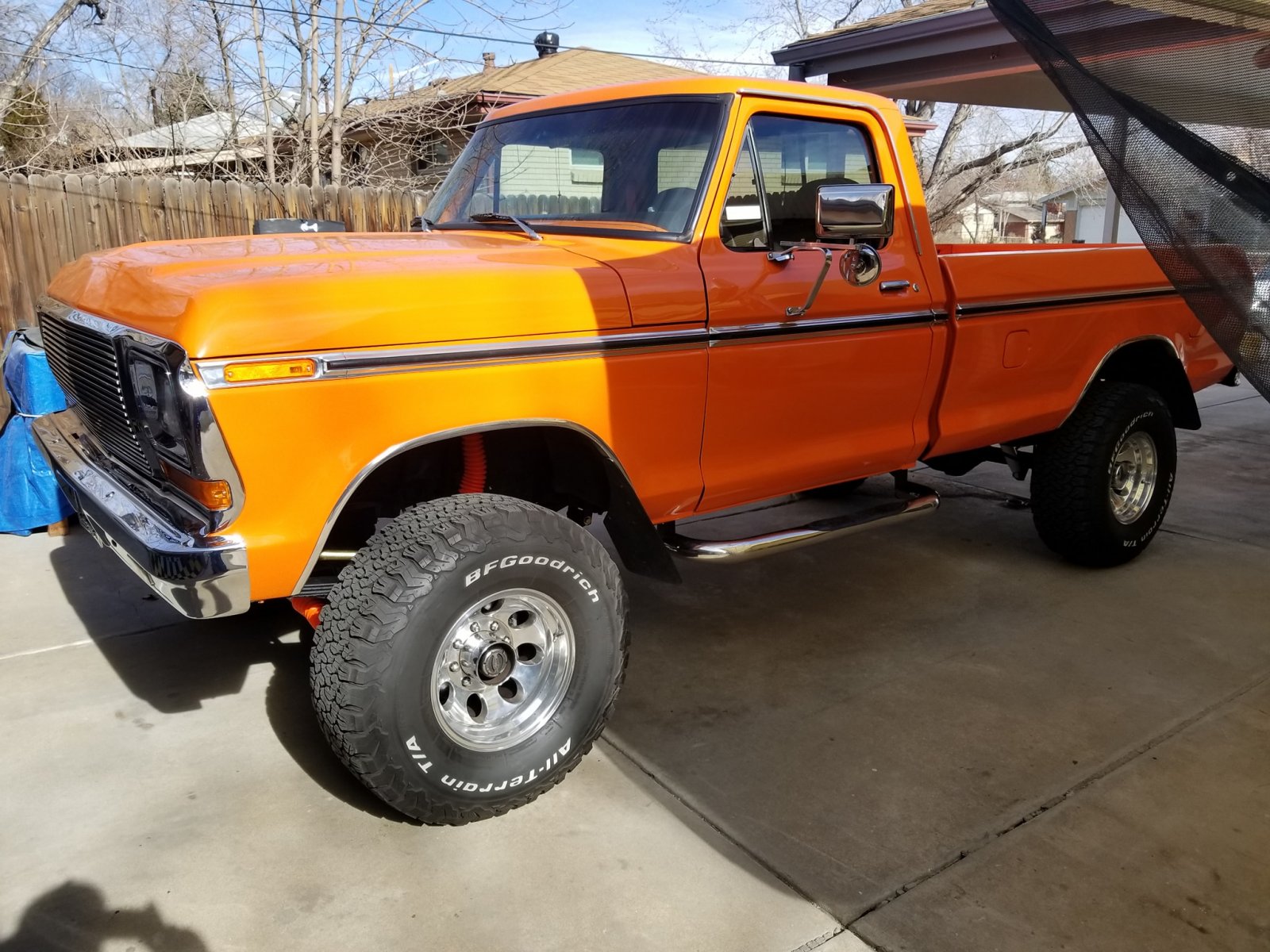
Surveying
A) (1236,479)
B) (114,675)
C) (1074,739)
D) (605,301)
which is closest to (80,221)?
(114,675)

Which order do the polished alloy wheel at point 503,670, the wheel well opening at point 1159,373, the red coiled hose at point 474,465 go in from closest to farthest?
the polished alloy wheel at point 503,670 → the red coiled hose at point 474,465 → the wheel well opening at point 1159,373

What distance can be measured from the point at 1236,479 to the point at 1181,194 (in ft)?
19.0

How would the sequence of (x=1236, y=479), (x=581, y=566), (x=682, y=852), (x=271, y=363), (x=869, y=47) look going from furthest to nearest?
1. (x=869, y=47)
2. (x=1236, y=479)
3. (x=581, y=566)
4. (x=682, y=852)
5. (x=271, y=363)

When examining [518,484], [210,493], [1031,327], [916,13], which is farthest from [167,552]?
[916,13]

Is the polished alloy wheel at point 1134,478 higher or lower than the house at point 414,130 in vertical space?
lower

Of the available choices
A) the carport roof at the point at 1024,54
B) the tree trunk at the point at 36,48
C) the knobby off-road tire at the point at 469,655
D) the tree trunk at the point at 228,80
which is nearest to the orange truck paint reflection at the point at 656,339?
the knobby off-road tire at the point at 469,655

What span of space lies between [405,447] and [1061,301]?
3.22 m

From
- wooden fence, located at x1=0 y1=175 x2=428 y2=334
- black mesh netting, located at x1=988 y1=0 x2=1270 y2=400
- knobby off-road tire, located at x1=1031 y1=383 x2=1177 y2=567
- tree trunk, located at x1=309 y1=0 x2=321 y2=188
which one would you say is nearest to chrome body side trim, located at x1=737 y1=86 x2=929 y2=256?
knobby off-road tire, located at x1=1031 y1=383 x2=1177 y2=567

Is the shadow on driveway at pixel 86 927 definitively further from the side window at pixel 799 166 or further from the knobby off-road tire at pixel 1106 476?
the knobby off-road tire at pixel 1106 476

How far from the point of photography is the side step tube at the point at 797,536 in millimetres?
Answer: 3674

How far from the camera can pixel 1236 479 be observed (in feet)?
23.0

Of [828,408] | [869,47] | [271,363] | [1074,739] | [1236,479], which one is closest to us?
[271,363]

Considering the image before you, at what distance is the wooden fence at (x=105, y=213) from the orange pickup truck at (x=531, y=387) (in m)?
3.84

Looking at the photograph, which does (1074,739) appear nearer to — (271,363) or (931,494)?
(931,494)
